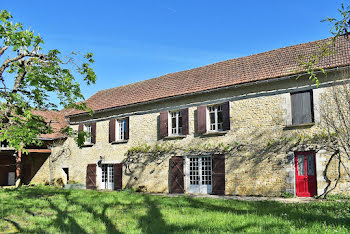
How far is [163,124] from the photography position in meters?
15.7

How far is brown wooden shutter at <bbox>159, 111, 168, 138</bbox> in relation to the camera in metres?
15.6

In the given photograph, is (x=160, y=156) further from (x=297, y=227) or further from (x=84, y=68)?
(x=297, y=227)

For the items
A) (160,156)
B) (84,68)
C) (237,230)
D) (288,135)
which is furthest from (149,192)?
(237,230)

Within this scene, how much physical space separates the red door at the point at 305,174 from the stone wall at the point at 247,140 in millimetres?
294

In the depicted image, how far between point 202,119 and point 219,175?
8.97 feet

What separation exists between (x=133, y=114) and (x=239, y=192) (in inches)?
295

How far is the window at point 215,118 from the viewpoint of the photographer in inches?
562

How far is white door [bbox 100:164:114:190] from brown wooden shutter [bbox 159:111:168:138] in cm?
435

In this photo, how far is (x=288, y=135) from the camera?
40.0 ft

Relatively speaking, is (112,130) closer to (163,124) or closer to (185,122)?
(163,124)

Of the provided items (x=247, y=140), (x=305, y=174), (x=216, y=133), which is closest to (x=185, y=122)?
(x=216, y=133)

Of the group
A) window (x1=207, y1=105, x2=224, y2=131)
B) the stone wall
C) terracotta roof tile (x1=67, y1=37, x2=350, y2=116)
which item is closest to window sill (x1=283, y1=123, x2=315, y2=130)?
the stone wall

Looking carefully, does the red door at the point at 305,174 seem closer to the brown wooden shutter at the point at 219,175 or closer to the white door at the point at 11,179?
the brown wooden shutter at the point at 219,175

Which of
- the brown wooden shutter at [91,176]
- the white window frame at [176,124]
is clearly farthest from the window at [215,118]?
the brown wooden shutter at [91,176]
